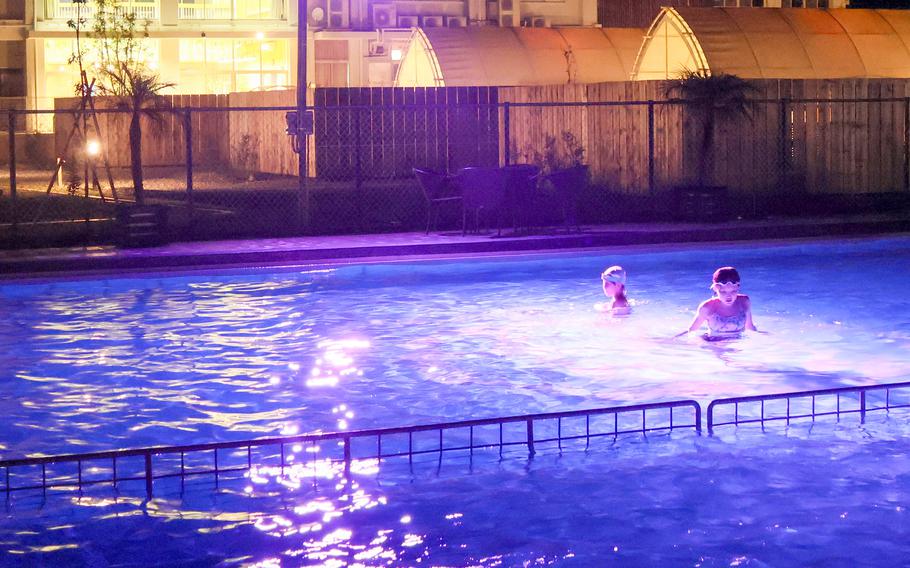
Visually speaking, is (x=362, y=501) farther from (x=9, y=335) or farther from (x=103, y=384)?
(x=9, y=335)

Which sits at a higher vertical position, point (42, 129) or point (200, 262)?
point (42, 129)

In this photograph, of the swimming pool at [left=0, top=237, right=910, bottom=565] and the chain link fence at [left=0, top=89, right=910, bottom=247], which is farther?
the chain link fence at [left=0, top=89, right=910, bottom=247]

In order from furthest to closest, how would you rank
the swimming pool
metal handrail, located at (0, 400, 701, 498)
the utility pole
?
the utility pole, metal handrail, located at (0, 400, 701, 498), the swimming pool

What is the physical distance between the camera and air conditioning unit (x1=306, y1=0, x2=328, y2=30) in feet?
148

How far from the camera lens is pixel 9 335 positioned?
12500 millimetres

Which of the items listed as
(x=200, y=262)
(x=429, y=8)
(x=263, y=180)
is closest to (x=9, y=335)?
(x=200, y=262)

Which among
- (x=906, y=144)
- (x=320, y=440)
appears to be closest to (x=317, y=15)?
(x=906, y=144)

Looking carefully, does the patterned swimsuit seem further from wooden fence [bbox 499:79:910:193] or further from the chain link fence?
wooden fence [bbox 499:79:910:193]

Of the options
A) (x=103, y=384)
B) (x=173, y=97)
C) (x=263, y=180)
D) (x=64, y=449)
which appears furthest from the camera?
(x=173, y=97)

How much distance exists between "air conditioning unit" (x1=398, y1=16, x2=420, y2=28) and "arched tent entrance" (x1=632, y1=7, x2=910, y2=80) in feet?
50.1

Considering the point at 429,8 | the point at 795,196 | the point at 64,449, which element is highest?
the point at 429,8

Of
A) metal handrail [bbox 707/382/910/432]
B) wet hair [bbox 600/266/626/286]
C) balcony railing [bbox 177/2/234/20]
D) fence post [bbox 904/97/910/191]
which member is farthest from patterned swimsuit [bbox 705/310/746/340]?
balcony railing [bbox 177/2/234/20]

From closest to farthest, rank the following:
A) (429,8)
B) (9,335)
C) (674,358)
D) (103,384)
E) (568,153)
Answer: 1. (103,384)
2. (674,358)
3. (9,335)
4. (568,153)
5. (429,8)

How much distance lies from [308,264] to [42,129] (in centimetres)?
2799
